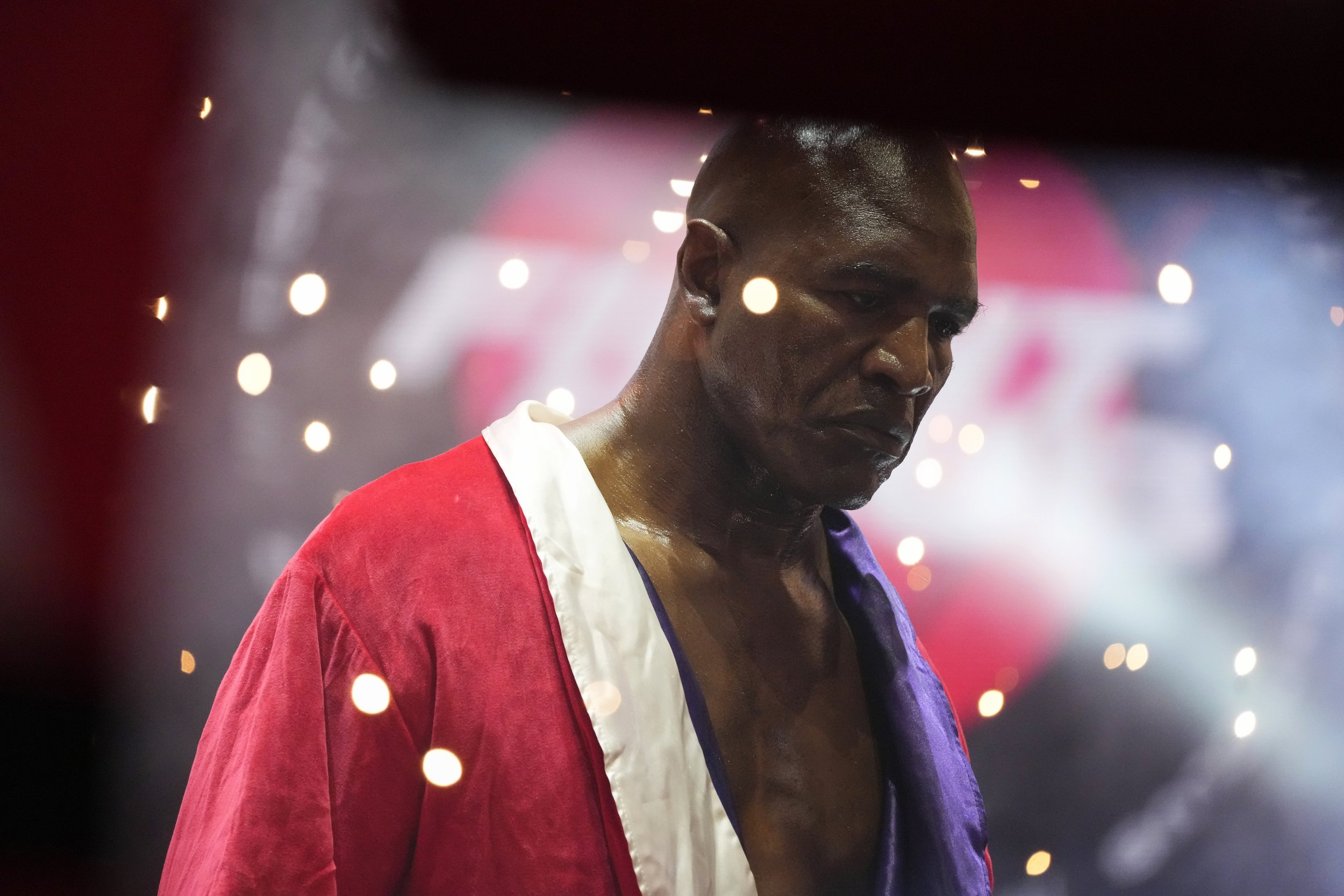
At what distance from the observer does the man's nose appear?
2.97 ft

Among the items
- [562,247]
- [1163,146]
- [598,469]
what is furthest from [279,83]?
[1163,146]

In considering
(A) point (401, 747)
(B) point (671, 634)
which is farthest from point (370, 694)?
(B) point (671, 634)

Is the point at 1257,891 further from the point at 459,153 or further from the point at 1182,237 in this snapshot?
the point at 459,153

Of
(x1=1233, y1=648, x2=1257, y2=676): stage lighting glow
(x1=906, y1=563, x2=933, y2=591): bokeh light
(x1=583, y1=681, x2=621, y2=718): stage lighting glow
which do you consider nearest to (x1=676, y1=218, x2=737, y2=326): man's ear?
(x1=583, y1=681, x2=621, y2=718): stage lighting glow

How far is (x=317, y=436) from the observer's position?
3.52 ft

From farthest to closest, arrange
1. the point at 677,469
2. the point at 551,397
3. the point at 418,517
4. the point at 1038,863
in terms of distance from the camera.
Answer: the point at 1038,863, the point at 551,397, the point at 677,469, the point at 418,517

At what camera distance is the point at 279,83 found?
2.96ft

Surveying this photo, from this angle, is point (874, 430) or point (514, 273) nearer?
point (874, 430)

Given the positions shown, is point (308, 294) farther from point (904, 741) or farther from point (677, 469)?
point (904, 741)

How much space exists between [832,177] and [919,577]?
798 millimetres

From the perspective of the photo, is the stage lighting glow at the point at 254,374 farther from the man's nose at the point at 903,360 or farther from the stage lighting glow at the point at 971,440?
the stage lighting glow at the point at 971,440

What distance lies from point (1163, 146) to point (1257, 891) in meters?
1.12

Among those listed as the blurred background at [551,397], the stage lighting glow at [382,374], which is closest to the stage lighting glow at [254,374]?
the blurred background at [551,397]

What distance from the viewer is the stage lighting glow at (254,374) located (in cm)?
98
